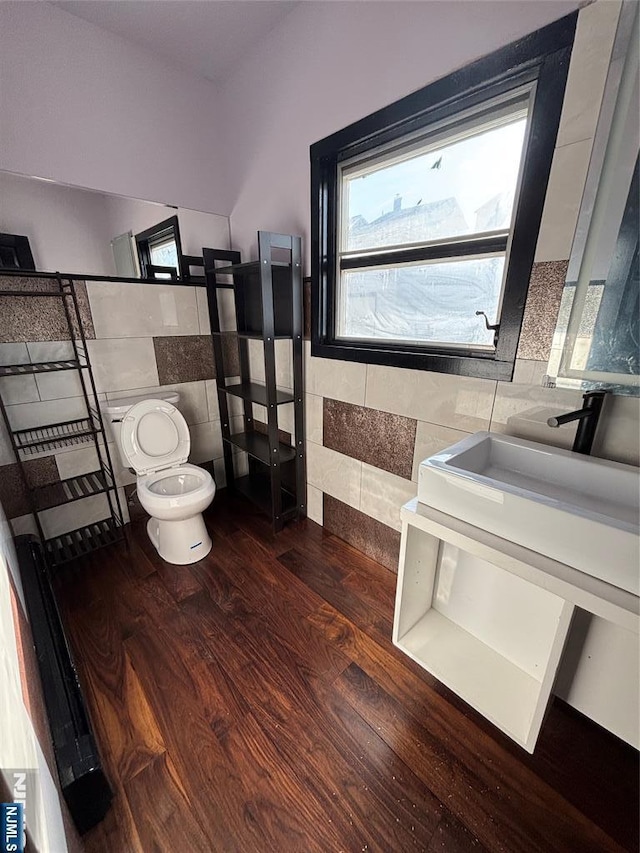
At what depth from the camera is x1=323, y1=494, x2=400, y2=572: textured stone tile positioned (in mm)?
1745

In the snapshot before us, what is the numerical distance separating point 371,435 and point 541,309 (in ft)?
2.83

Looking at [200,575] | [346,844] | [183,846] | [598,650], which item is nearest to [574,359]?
[598,650]

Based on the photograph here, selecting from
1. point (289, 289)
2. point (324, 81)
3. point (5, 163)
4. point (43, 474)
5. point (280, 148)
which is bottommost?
point (43, 474)

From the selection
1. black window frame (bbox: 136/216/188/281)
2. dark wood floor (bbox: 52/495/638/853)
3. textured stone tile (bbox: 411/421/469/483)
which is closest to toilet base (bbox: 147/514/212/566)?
dark wood floor (bbox: 52/495/638/853)

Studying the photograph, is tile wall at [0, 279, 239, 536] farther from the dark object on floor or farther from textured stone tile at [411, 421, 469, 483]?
textured stone tile at [411, 421, 469, 483]

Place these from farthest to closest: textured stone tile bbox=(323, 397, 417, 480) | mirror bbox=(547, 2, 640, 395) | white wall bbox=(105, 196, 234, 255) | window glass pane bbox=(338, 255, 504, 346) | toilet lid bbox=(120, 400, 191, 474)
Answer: toilet lid bbox=(120, 400, 191, 474) < white wall bbox=(105, 196, 234, 255) < textured stone tile bbox=(323, 397, 417, 480) < window glass pane bbox=(338, 255, 504, 346) < mirror bbox=(547, 2, 640, 395)

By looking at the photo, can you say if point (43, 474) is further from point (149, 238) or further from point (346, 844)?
point (346, 844)

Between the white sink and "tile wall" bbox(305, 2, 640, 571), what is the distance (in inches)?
4.2

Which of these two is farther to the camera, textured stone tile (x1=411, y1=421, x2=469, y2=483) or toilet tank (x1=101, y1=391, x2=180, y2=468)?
toilet tank (x1=101, y1=391, x2=180, y2=468)

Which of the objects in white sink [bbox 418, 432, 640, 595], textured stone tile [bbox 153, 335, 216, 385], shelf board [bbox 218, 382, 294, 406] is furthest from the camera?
textured stone tile [bbox 153, 335, 216, 385]

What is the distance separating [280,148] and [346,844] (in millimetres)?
2677

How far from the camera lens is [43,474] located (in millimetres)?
1787

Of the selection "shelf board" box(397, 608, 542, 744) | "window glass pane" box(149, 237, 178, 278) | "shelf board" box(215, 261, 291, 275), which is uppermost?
"window glass pane" box(149, 237, 178, 278)

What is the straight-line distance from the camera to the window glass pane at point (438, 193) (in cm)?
117
